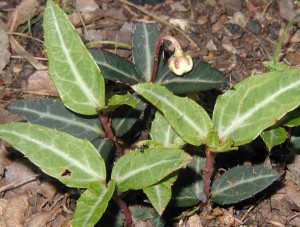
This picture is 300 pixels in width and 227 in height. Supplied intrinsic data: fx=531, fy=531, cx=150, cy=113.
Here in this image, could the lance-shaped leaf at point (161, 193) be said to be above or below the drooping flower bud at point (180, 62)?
below

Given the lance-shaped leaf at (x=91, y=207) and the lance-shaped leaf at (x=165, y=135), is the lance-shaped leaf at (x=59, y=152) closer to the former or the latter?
the lance-shaped leaf at (x=91, y=207)

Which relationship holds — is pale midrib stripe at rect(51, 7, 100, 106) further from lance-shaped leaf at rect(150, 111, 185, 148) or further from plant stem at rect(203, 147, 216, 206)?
plant stem at rect(203, 147, 216, 206)

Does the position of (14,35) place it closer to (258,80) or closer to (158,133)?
(158,133)

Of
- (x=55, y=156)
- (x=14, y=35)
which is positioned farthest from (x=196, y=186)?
(x=14, y=35)

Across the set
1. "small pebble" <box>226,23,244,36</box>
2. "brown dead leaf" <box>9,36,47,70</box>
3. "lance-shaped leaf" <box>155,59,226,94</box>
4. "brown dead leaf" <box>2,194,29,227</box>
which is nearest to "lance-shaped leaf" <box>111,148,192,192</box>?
"lance-shaped leaf" <box>155,59,226,94</box>

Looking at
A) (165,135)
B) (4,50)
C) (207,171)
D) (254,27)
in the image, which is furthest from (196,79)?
(4,50)

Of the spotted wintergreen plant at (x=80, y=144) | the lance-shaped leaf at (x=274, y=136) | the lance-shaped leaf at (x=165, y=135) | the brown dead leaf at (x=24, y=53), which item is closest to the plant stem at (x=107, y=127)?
the spotted wintergreen plant at (x=80, y=144)
